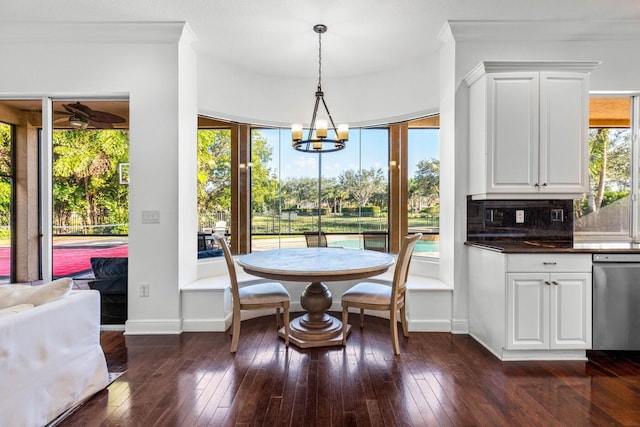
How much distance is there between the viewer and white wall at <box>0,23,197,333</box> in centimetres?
333

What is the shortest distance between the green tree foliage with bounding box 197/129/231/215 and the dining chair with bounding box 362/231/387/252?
177cm

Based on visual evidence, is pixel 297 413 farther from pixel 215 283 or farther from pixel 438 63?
pixel 438 63

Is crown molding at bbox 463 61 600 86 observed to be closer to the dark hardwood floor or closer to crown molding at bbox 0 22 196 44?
the dark hardwood floor

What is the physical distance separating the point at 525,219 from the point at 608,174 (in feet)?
3.46

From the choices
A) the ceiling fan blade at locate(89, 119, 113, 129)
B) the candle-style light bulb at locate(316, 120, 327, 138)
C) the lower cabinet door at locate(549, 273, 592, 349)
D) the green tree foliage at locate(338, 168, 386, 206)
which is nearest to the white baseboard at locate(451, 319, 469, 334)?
the lower cabinet door at locate(549, 273, 592, 349)

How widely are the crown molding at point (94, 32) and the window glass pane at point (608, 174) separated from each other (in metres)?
4.15

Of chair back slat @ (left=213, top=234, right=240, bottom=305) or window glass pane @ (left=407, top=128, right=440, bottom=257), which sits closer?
chair back slat @ (left=213, top=234, right=240, bottom=305)

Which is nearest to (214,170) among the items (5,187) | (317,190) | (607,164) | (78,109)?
(317,190)

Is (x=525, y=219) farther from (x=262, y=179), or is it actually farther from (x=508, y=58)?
(x=262, y=179)

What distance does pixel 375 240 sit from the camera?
445 centimetres

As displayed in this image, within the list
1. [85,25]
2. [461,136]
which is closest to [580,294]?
[461,136]

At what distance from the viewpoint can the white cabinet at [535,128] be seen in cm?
294

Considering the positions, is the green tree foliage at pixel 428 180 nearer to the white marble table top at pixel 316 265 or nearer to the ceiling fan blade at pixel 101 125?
the white marble table top at pixel 316 265

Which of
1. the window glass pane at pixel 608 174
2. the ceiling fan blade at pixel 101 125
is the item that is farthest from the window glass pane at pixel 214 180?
the window glass pane at pixel 608 174
